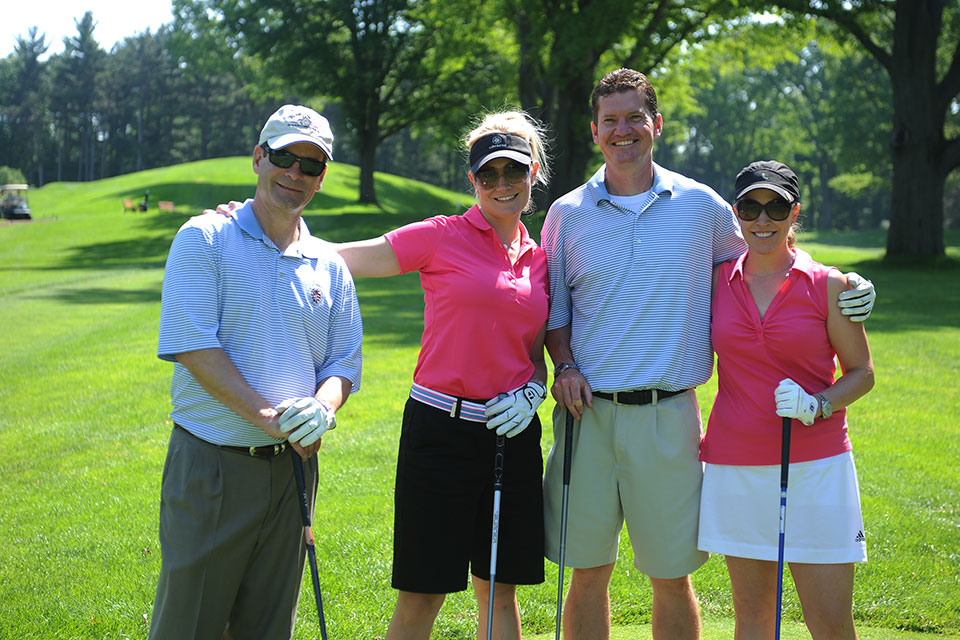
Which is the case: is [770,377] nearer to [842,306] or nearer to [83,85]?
[842,306]

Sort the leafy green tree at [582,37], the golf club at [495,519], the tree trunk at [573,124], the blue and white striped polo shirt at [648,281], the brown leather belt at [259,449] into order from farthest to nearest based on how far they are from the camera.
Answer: the tree trunk at [573,124] < the leafy green tree at [582,37] < the blue and white striped polo shirt at [648,281] < the golf club at [495,519] < the brown leather belt at [259,449]

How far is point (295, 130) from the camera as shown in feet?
10.4

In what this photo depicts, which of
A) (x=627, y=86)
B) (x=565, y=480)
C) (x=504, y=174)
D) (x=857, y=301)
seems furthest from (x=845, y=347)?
(x=504, y=174)

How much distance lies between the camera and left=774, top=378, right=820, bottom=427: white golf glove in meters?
3.13

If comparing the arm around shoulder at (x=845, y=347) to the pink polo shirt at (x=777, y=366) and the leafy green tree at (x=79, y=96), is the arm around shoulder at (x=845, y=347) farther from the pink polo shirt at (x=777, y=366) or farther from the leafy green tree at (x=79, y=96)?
the leafy green tree at (x=79, y=96)

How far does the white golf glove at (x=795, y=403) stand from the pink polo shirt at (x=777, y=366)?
14 centimetres

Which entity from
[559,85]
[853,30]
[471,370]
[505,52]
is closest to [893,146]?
[853,30]

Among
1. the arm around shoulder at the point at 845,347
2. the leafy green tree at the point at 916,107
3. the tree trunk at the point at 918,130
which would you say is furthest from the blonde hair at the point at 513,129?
the tree trunk at the point at 918,130

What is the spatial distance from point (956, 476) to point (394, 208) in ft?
139

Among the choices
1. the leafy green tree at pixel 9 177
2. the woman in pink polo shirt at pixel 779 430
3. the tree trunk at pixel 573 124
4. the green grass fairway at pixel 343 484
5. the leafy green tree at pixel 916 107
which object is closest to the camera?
the woman in pink polo shirt at pixel 779 430

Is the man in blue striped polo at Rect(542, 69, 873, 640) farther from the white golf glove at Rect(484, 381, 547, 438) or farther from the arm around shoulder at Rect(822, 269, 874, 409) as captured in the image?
the arm around shoulder at Rect(822, 269, 874, 409)

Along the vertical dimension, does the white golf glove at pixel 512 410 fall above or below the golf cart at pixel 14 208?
below

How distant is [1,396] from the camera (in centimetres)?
988

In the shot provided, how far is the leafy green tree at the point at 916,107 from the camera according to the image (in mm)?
22500
